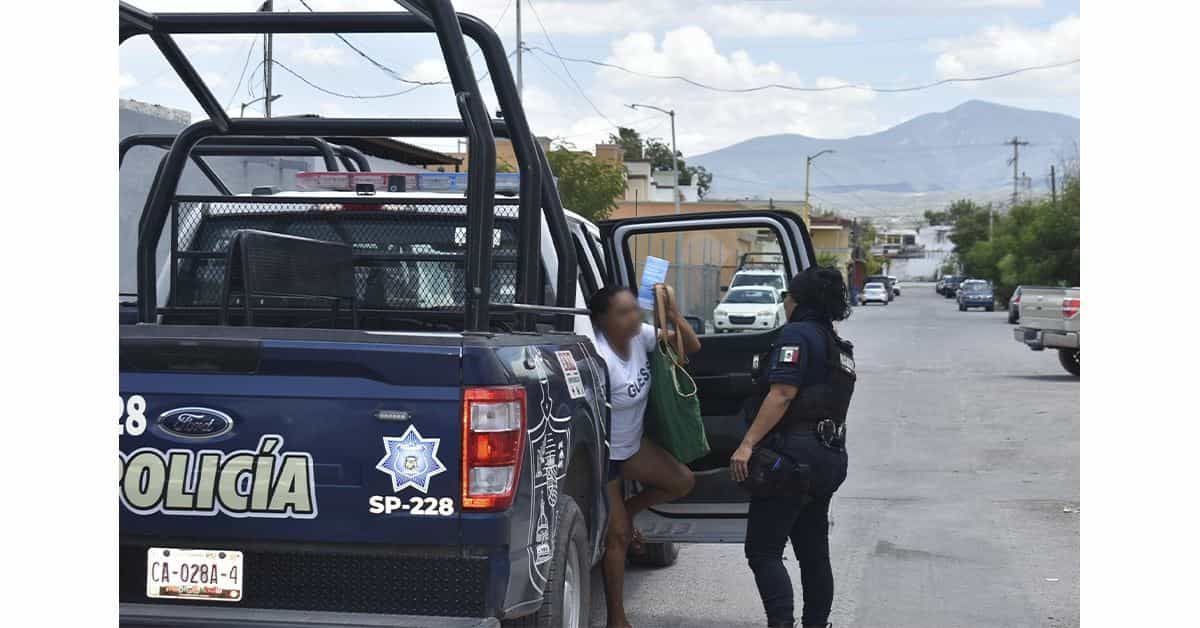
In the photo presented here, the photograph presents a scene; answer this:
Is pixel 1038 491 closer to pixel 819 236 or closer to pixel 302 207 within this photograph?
pixel 302 207

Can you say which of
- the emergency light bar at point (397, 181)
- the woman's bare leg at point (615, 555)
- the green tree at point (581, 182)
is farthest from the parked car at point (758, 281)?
the woman's bare leg at point (615, 555)

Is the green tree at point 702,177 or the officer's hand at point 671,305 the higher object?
the green tree at point 702,177

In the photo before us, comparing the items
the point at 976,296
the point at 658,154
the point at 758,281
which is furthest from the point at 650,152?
the point at 758,281

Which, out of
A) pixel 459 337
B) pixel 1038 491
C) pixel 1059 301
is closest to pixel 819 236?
pixel 1059 301

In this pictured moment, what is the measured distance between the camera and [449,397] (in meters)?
4.00

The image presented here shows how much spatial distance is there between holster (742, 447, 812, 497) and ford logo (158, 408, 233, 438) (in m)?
2.43

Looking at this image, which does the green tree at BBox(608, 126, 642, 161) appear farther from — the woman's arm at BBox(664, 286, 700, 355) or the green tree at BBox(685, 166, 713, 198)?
the woman's arm at BBox(664, 286, 700, 355)

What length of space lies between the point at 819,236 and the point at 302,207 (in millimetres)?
115150

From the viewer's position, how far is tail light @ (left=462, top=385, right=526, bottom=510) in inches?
158

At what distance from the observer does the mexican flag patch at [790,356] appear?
5.74 m

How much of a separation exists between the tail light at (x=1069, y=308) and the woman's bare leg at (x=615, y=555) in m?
16.7

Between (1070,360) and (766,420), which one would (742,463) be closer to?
(766,420)

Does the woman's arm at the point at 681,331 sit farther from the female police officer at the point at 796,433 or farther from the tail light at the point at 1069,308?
the tail light at the point at 1069,308

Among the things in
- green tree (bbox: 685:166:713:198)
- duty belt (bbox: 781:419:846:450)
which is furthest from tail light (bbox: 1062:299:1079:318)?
green tree (bbox: 685:166:713:198)
